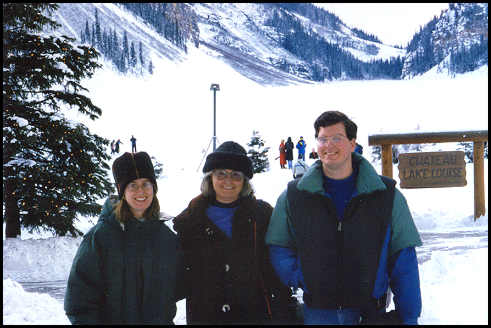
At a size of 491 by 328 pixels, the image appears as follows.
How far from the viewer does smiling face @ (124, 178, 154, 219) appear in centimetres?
283

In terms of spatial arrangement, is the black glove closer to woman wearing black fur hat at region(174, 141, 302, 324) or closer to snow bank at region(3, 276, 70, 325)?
woman wearing black fur hat at region(174, 141, 302, 324)

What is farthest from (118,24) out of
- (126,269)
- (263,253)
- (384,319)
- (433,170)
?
(384,319)

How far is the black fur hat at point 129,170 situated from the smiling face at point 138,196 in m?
0.03

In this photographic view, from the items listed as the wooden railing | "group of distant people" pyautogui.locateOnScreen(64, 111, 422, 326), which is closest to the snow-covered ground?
the wooden railing

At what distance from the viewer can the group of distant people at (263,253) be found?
2.56 metres

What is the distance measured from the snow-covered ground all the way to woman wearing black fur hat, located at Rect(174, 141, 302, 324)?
2.18 metres

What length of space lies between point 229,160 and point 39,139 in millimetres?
7094

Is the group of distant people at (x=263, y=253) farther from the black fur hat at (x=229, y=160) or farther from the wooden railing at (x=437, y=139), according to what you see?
the wooden railing at (x=437, y=139)

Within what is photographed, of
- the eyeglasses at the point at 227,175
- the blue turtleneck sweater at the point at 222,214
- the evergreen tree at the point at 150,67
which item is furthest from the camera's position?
the evergreen tree at the point at 150,67

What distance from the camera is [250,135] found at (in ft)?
149

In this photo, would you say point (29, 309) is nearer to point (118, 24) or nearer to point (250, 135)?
point (250, 135)

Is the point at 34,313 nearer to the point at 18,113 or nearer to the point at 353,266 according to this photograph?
the point at 353,266

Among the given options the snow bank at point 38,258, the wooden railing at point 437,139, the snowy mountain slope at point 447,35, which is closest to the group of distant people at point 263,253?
the snow bank at point 38,258

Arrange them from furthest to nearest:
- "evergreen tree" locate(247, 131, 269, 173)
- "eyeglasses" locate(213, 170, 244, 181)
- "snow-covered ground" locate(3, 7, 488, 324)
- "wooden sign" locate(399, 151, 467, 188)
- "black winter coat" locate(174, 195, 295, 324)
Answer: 1. "evergreen tree" locate(247, 131, 269, 173)
2. "wooden sign" locate(399, 151, 467, 188)
3. "snow-covered ground" locate(3, 7, 488, 324)
4. "eyeglasses" locate(213, 170, 244, 181)
5. "black winter coat" locate(174, 195, 295, 324)
